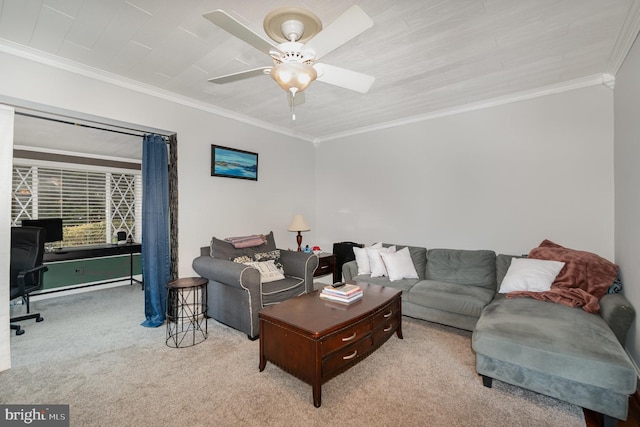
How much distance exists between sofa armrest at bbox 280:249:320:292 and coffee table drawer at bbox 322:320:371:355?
1.24 meters

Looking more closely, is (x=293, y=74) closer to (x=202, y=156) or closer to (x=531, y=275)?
(x=202, y=156)

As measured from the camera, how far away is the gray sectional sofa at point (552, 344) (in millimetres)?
1615

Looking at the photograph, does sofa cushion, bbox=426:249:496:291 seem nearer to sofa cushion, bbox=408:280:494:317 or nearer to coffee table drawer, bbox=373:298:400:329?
sofa cushion, bbox=408:280:494:317

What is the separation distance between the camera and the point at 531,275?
2.65 m

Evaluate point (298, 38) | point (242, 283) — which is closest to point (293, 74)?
point (298, 38)

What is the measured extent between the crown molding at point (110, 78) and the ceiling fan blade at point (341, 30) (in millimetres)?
2255

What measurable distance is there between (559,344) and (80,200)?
6.73m

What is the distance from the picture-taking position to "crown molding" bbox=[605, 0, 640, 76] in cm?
190

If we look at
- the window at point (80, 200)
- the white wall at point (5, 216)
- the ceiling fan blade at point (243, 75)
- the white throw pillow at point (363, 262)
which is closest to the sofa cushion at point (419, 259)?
the white throw pillow at point (363, 262)

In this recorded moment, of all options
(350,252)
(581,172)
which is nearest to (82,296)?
(350,252)

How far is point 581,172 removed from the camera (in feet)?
9.55

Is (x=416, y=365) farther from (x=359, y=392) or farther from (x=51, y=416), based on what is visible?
(x=51, y=416)

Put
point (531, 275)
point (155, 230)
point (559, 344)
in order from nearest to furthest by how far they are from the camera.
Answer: point (559, 344) → point (531, 275) → point (155, 230)

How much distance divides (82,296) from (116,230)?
1445mm
